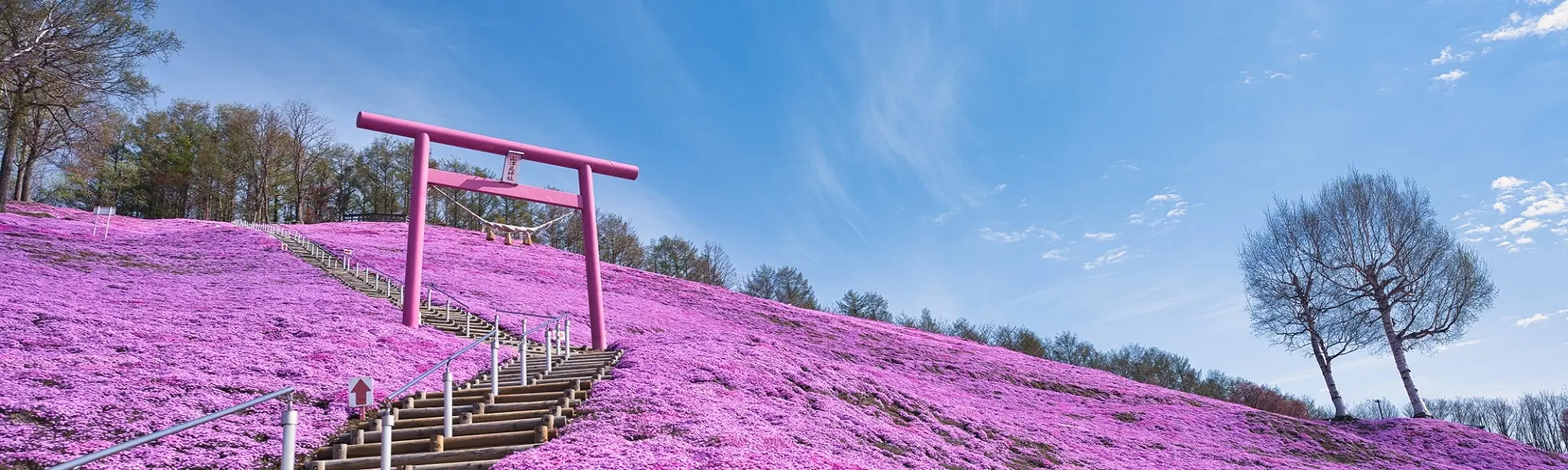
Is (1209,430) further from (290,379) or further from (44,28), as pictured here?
(44,28)

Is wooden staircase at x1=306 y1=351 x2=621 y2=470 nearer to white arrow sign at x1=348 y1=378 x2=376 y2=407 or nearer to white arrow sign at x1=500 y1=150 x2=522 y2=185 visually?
white arrow sign at x1=348 y1=378 x2=376 y2=407

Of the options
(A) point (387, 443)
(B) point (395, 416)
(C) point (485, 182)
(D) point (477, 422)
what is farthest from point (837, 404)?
(C) point (485, 182)

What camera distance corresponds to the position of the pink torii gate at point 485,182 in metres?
16.8

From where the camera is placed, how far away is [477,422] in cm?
1018

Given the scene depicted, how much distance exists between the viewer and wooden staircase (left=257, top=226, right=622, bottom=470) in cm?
854

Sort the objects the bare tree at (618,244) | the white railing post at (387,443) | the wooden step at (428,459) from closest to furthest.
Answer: the white railing post at (387,443), the wooden step at (428,459), the bare tree at (618,244)

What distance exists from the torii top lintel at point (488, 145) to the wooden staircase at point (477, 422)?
5145 millimetres

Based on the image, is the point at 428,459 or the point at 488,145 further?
the point at 488,145

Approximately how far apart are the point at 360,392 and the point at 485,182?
34.6 feet

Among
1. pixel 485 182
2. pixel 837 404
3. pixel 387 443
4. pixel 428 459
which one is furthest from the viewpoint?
pixel 485 182

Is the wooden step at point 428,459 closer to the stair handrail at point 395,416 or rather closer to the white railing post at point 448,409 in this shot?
the stair handrail at point 395,416

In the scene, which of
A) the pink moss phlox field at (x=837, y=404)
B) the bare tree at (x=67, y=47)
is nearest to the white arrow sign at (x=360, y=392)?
the pink moss phlox field at (x=837, y=404)

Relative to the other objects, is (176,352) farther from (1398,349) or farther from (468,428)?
(1398,349)

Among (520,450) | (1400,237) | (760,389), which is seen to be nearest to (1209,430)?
(760,389)
